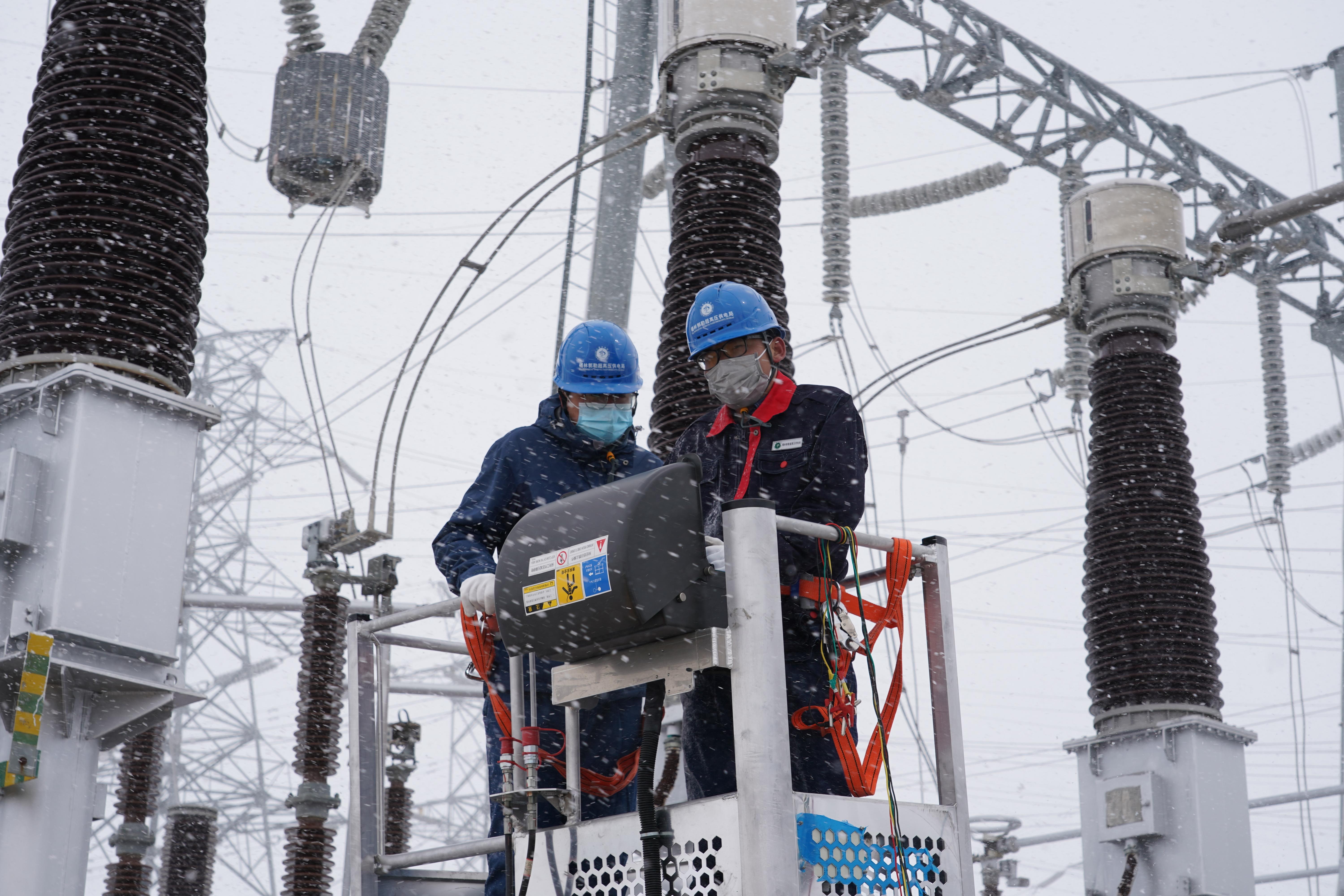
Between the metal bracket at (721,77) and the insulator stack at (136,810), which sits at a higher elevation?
the metal bracket at (721,77)

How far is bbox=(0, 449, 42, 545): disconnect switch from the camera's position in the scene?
16.1ft

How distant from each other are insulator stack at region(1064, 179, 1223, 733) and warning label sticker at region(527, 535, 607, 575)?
20.2ft

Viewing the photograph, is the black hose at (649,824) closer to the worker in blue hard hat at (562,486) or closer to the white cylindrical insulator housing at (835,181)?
the worker in blue hard hat at (562,486)

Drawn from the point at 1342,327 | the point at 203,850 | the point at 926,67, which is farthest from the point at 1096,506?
the point at 1342,327

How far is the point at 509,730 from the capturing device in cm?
395

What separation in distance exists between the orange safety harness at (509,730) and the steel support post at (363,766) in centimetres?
59

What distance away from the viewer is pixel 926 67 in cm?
1590

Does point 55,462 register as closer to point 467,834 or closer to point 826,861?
point 826,861

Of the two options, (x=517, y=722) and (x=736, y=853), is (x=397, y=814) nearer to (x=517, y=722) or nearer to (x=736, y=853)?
(x=517, y=722)

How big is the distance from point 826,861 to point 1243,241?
7047mm

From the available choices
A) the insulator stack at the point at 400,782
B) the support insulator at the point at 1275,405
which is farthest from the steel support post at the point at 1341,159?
the insulator stack at the point at 400,782

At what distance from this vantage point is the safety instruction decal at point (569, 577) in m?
3.23

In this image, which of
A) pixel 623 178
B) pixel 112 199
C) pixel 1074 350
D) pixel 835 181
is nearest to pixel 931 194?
pixel 1074 350

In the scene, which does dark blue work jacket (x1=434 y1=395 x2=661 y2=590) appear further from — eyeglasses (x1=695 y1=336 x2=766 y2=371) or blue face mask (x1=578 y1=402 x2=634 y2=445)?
eyeglasses (x1=695 y1=336 x2=766 y2=371)
